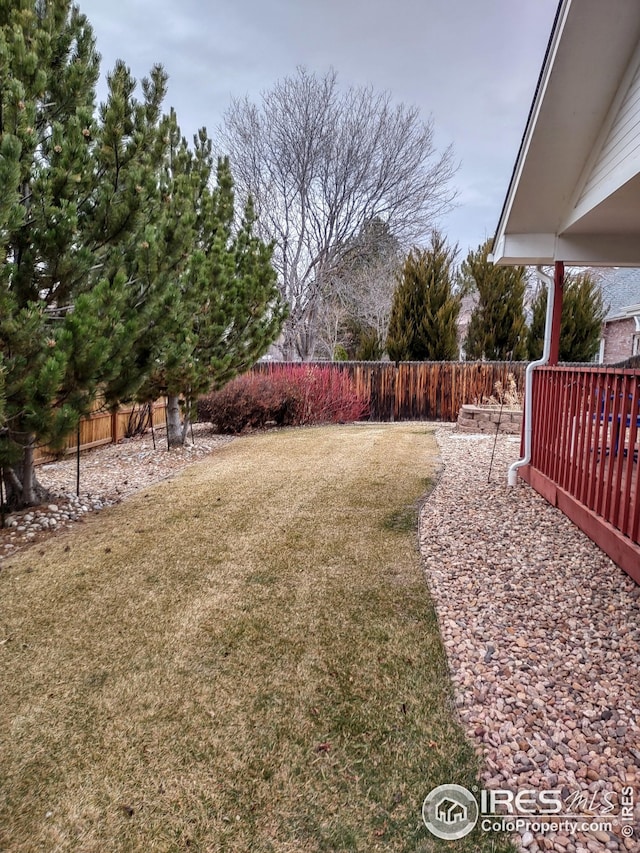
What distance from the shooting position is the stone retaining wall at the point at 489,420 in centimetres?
943

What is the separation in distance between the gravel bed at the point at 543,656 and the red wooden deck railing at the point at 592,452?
207mm

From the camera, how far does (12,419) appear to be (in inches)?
147

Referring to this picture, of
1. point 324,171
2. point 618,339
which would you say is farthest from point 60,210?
point 618,339

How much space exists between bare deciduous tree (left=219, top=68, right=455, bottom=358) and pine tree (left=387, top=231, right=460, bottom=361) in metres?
3.36

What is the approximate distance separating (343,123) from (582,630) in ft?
56.5

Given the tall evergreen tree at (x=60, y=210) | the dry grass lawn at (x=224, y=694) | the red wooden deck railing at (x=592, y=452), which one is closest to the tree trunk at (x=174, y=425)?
the tall evergreen tree at (x=60, y=210)

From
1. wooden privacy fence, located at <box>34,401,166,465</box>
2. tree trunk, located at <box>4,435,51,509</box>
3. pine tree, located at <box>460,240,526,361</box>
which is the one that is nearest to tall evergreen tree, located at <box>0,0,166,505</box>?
tree trunk, located at <box>4,435,51,509</box>

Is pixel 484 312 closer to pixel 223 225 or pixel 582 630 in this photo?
pixel 223 225

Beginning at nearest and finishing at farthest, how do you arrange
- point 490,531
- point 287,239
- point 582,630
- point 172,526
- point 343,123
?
point 582,630, point 490,531, point 172,526, point 343,123, point 287,239

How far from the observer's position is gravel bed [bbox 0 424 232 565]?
4359 millimetres

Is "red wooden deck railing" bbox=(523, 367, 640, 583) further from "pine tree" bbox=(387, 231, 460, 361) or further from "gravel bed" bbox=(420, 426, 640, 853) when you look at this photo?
"pine tree" bbox=(387, 231, 460, 361)

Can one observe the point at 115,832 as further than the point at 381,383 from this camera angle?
No

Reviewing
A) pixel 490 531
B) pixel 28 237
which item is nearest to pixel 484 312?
pixel 490 531

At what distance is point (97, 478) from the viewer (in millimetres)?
6332
